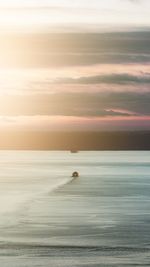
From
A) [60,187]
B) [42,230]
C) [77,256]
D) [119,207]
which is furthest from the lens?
[60,187]

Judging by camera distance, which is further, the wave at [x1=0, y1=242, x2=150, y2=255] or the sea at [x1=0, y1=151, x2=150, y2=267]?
the wave at [x1=0, y1=242, x2=150, y2=255]

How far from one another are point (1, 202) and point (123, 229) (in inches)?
1040

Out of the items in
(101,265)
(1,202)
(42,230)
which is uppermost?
(1,202)

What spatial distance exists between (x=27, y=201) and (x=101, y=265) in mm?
40110

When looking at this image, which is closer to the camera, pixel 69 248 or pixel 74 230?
pixel 69 248

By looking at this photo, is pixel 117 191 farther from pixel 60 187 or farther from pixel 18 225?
pixel 18 225

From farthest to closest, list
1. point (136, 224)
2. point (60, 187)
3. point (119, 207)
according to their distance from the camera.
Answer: point (60, 187), point (119, 207), point (136, 224)

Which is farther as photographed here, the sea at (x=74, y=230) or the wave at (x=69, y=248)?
the wave at (x=69, y=248)

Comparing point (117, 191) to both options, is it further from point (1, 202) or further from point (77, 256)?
point (77, 256)

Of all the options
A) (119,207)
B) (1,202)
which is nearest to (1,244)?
(119,207)

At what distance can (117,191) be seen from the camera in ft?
305

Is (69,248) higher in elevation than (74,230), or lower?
lower

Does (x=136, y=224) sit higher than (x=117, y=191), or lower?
lower

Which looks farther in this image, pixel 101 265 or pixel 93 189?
pixel 93 189
